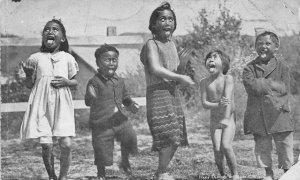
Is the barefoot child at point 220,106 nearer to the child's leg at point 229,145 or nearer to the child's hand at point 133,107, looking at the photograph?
the child's leg at point 229,145

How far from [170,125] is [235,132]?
2.19ft

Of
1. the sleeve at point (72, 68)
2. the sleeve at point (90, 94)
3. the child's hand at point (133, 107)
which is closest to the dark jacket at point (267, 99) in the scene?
the child's hand at point (133, 107)

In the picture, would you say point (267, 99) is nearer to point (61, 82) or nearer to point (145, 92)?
point (145, 92)

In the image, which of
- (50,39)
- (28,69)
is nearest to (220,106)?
(50,39)

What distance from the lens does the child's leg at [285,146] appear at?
16.6ft

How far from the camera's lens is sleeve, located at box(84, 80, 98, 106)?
4969 millimetres

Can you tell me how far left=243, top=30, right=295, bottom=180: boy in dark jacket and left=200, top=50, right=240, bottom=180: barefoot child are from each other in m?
0.18

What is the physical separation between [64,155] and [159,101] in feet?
2.80

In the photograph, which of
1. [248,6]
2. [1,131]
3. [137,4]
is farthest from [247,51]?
[1,131]

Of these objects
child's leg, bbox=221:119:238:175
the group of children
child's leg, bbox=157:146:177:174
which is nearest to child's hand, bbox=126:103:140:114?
the group of children

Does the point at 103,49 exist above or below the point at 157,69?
above

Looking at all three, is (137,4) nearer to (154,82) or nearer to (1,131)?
(154,82)

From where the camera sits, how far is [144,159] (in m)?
5.10

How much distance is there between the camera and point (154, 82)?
4.93 m
